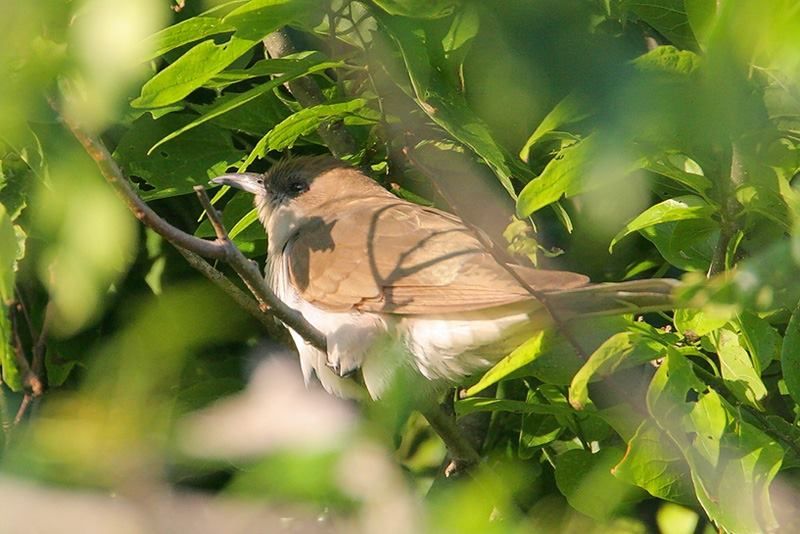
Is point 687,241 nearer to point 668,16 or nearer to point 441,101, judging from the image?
point 668,16

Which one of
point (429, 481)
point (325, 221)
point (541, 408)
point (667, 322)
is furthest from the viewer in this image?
point (325, 221)

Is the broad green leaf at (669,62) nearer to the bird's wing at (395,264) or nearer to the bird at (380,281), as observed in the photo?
the bird at (380,281)

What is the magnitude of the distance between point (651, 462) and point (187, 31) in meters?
1.23

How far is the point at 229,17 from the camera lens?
1.83m

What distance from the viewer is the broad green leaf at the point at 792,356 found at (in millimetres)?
2219

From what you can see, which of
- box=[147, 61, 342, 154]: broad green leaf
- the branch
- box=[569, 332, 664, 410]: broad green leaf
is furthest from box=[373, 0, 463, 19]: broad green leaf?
box=[569, 332, 664, 410]: broad green leaf

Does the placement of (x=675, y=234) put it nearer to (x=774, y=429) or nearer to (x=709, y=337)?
(x=709, y=337)

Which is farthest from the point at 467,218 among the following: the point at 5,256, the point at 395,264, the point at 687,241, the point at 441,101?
the point at 5,256

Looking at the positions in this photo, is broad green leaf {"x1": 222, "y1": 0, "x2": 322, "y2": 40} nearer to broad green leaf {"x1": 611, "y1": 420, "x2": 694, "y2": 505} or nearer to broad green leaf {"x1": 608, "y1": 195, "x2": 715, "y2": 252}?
broad green leaf {"x1": 608, "y1": 195, "x2": 715, "y2": 252}

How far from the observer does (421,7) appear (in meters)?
1.96

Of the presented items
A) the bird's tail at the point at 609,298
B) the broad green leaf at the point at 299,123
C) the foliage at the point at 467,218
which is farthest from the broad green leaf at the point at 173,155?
the bird's tail at the point at 609,298

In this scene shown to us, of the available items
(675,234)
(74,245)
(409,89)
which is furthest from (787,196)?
(74,245)

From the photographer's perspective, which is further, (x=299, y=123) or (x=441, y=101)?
(x=299, y=123)

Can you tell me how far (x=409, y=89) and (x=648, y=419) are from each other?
0.85 metres
